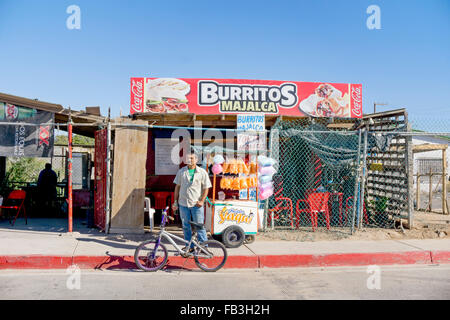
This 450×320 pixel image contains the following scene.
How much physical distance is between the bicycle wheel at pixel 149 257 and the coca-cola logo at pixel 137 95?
4.75 meters

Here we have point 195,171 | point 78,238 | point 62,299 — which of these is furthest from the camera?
point 78,238

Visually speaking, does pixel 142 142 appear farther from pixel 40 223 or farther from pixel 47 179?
pixel 47 179

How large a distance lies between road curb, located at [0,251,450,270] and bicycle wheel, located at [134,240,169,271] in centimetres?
31

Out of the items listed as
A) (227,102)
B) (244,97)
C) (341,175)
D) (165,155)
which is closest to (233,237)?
(227,102)

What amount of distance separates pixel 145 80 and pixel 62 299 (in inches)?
264

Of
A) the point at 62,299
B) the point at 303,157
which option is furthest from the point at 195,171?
the point at 303,157

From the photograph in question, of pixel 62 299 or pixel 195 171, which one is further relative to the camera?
pixel 195 171

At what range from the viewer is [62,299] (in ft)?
16.1

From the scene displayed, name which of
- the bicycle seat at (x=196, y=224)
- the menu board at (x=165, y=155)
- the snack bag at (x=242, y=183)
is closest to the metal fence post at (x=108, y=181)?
the bicycle seat at (x=196, y=224)

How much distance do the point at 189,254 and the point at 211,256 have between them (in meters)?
0.37

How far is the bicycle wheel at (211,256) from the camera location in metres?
6.48

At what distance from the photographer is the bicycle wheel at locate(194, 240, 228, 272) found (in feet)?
21.2

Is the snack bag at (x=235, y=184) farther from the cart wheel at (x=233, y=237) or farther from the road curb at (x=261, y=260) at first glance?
the road curb at (x=261, y=260)

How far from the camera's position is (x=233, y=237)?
7750 millimetres
